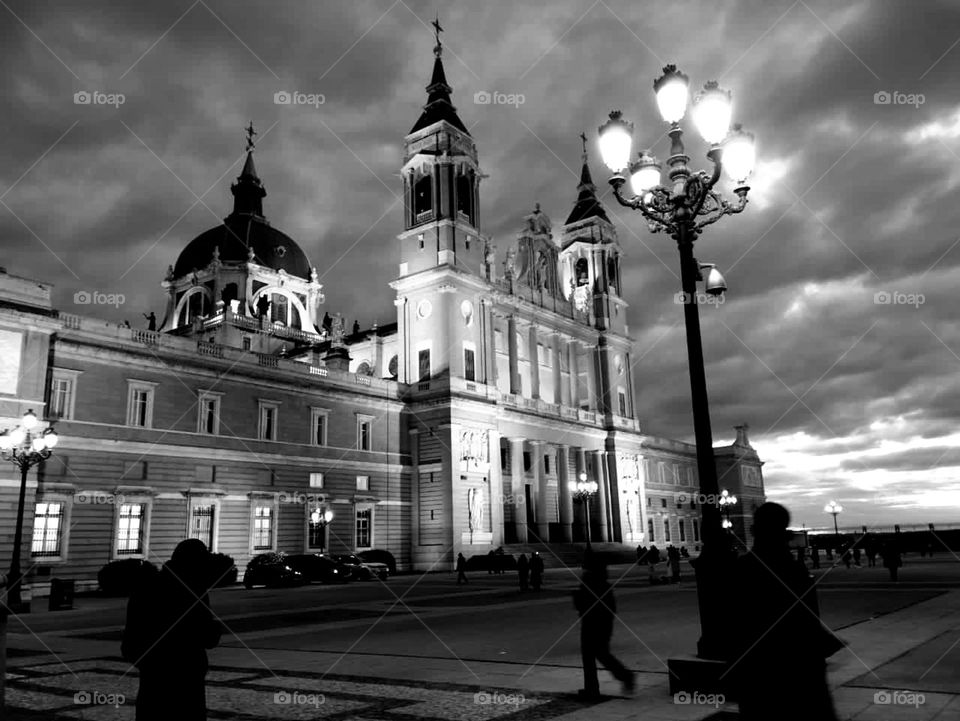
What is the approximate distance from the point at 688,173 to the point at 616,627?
29.7 feet

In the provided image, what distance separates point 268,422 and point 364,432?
23.2 feet

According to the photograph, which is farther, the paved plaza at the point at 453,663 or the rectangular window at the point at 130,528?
the rectangular window at the point at 130,528

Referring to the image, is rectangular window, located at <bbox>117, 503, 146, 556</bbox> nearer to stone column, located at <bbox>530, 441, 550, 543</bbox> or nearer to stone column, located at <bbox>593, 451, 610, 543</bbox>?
stone column, located at <bbox>530, 441, 550, 543</bbox>

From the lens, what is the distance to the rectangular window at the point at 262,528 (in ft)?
129

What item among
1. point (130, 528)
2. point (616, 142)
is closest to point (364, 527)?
point (130, 528)

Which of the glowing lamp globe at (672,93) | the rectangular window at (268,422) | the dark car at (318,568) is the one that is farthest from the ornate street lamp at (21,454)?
the glowing lamp globe at (672,93)

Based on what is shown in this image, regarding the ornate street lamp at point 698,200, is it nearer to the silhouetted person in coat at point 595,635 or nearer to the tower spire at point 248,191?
the silhouetted person in coat at point 595,635

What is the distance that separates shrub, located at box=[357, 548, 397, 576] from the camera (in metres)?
41.9

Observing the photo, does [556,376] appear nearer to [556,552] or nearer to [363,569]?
[556,552]

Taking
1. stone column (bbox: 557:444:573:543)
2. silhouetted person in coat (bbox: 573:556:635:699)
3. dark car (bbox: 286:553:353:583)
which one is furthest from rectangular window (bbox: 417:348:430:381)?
silhouetted person in coat (bbox: 573:556:635:699)

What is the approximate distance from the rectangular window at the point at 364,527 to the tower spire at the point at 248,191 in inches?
1805

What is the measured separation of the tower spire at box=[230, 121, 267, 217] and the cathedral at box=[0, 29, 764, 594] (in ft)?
0.73

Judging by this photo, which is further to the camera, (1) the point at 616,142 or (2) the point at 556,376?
(2) the point at 556,376

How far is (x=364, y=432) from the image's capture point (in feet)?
153
